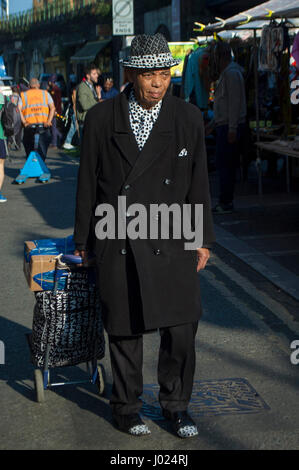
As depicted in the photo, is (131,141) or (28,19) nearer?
(131,141)

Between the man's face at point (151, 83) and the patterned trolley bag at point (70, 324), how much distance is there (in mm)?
978

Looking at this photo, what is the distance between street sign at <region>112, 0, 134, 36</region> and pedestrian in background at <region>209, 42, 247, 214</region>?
8995 millimetres

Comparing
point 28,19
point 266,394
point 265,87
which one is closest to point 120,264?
point 266,394

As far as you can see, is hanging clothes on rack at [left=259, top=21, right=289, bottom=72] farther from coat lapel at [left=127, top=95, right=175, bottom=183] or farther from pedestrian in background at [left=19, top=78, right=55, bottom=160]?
coat lapel at [left=127, top=95, right=175, bottom=183]

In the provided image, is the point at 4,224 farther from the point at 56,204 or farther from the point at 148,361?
the point at 148,361

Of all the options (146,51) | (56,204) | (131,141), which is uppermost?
(146,51)

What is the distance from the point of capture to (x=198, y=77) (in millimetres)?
14062

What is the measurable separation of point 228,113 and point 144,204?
6523mm

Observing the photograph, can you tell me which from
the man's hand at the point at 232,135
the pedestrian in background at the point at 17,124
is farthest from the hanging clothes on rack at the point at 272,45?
the pedestrian in background at the point at 17,124

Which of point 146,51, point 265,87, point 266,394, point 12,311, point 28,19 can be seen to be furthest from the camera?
point 28,19

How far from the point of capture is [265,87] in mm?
13516

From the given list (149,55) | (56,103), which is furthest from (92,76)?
(149,55)

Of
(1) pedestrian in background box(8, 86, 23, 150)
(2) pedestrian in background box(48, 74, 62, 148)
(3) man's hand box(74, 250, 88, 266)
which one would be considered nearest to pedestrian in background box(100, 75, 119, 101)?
(1) pedestrian in background box(8, 86, 23, 150)

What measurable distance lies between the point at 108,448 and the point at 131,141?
1.45 meters
